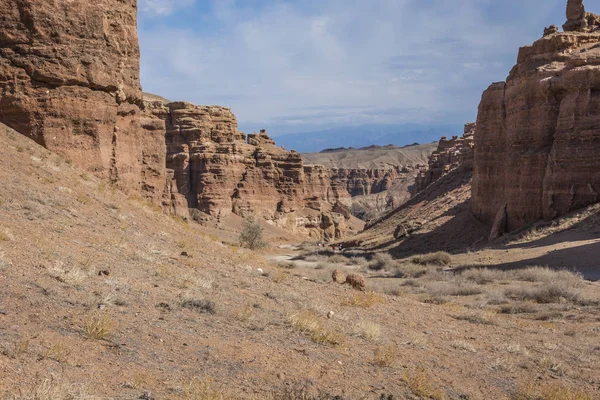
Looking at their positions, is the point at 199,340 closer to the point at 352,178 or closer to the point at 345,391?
the point at 345,391

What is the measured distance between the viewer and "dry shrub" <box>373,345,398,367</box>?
22.4ft

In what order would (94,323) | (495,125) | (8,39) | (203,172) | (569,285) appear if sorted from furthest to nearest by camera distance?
(203,172) < (495,125) < (569,285) < (8,39) < (94,323)

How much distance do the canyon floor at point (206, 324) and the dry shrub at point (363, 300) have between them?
0.06 metres

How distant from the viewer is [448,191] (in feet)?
150

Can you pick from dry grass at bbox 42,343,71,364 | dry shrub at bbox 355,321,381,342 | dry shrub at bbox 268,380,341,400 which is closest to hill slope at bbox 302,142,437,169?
dry shrub at bbox 355,321,381,342

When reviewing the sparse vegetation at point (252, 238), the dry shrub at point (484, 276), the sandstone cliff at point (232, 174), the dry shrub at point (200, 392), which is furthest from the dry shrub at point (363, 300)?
the sandstone cliff at point (232, 174)

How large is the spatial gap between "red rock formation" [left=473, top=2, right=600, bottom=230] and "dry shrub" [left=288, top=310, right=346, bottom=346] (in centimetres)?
2158

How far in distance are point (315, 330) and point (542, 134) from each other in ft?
79.4

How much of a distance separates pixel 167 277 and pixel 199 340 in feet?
9.42

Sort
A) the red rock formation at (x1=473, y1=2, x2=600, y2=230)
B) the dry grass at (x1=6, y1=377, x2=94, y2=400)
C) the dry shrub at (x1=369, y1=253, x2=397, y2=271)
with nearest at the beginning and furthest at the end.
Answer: the dry grass at (x1=6, y1=377, x2=94, y2=400) < the red rock formation at (x1=473, y1=2, x2=600, y2=230) < the dry shrub at (x1=369, y1=253, x2=397, y2=271)

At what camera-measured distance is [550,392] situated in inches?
255

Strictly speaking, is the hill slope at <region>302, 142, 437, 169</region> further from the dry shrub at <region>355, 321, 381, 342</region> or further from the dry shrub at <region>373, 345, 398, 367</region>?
the dry shrub at <region>373, 345, 398, 367</region>

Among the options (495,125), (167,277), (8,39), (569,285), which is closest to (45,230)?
(167,277)

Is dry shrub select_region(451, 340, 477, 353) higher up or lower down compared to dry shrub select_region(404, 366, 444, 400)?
lower down
